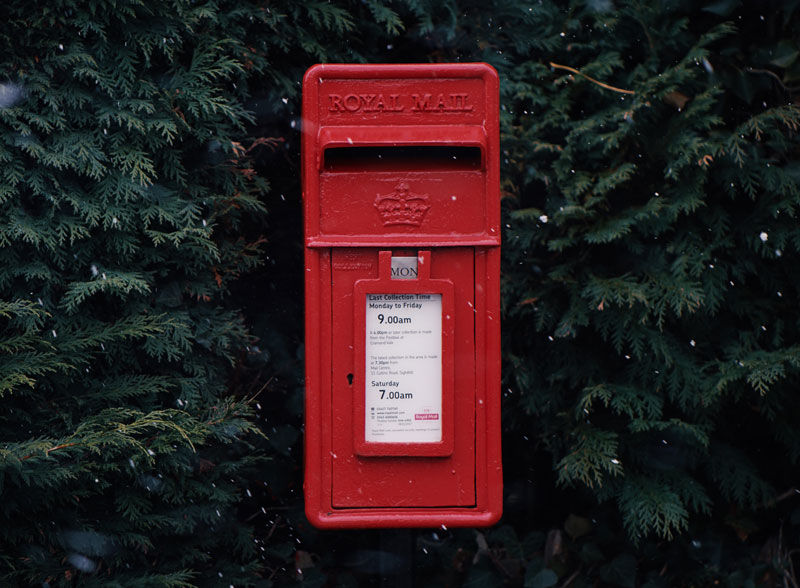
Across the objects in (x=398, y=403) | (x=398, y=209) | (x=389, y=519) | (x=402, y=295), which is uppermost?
(x=398, y=209)

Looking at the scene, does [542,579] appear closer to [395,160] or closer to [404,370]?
[404,370]

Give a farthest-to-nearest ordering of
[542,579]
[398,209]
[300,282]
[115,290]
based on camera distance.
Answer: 1. [300,282]
2. [542,579]
3. [115,290]
4. [398,209]

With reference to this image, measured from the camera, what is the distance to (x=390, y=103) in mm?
2072

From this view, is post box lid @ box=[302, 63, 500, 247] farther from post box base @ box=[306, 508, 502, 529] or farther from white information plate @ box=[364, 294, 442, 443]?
post box base @ box=[306, 508, 502, 529]

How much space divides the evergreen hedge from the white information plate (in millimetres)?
495

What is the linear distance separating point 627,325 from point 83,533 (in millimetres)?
2169

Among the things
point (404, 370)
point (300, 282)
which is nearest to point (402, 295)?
point (404, 370)

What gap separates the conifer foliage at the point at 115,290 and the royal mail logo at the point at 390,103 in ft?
2.11

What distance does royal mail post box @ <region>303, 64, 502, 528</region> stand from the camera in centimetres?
205

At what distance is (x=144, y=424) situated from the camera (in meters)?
2.19

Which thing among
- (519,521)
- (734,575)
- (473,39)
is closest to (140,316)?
(473,39)

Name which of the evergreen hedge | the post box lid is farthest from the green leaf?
the post box lid

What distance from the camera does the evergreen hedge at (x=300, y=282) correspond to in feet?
7.54

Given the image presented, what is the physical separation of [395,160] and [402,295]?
413 mm
